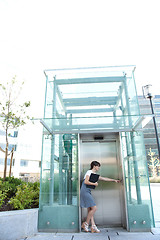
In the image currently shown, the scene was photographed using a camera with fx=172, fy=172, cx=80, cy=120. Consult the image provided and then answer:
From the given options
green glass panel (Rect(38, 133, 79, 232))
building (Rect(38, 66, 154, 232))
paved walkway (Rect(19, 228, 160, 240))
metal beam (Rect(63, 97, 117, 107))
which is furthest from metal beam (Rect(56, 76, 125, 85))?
paved walkway (Rect(19, 228, 160, 240))

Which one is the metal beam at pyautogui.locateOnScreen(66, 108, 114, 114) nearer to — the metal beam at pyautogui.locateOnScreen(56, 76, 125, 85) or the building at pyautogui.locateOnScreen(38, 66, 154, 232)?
the building at pyautogui.locateOnScreen(38, 66, 154, 232)

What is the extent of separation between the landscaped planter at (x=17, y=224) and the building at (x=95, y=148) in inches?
11.3

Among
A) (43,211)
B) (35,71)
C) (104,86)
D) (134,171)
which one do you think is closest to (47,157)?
(43,211)

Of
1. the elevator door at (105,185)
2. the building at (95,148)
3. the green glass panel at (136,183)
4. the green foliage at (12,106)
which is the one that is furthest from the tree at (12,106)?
the green glass panel at (136,183)

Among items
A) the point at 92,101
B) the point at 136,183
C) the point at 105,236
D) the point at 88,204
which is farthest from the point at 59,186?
the point at 92,101

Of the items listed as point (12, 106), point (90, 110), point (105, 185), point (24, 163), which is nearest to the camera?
point (105, 185)

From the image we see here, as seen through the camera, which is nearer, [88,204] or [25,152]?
[88,204]

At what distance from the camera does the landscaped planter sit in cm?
331

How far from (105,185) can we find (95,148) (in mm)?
1072

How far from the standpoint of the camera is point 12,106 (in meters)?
6.33

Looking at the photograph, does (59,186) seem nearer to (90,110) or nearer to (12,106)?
(90,110)

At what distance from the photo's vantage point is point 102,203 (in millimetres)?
4723

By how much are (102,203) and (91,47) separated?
597cm

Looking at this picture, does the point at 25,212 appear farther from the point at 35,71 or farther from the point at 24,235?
the point at 35,71
